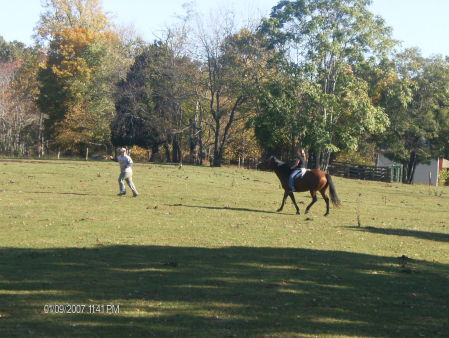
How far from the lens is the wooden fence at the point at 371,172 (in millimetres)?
66750

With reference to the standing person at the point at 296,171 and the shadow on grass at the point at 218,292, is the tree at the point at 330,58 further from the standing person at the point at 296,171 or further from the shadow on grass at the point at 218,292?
the shadow on grass at the point at 218,292

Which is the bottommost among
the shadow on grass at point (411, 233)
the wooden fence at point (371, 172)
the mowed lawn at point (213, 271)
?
the mowed lawn at point (213, 271)

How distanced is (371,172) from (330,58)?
15188 mm

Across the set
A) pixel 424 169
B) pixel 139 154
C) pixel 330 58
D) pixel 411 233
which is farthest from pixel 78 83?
pixel 411 233

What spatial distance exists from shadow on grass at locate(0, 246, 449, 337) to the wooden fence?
54.6 metres

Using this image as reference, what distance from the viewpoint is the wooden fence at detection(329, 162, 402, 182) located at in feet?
219

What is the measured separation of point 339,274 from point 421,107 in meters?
64.6

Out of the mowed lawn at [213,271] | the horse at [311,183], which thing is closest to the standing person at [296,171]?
the horse at [311,183]

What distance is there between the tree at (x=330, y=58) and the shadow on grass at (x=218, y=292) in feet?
145

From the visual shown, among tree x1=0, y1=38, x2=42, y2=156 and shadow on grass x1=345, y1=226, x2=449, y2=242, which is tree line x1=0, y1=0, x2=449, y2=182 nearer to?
tree x1=0, y1=38, x2=42, y2=156

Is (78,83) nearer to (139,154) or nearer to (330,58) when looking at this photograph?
(139,154)

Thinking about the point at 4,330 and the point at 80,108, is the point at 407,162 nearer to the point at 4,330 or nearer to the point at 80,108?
the point at 80,108

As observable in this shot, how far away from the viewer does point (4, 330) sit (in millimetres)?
7738

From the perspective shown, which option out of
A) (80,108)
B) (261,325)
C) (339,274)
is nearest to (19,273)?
(261,325)
